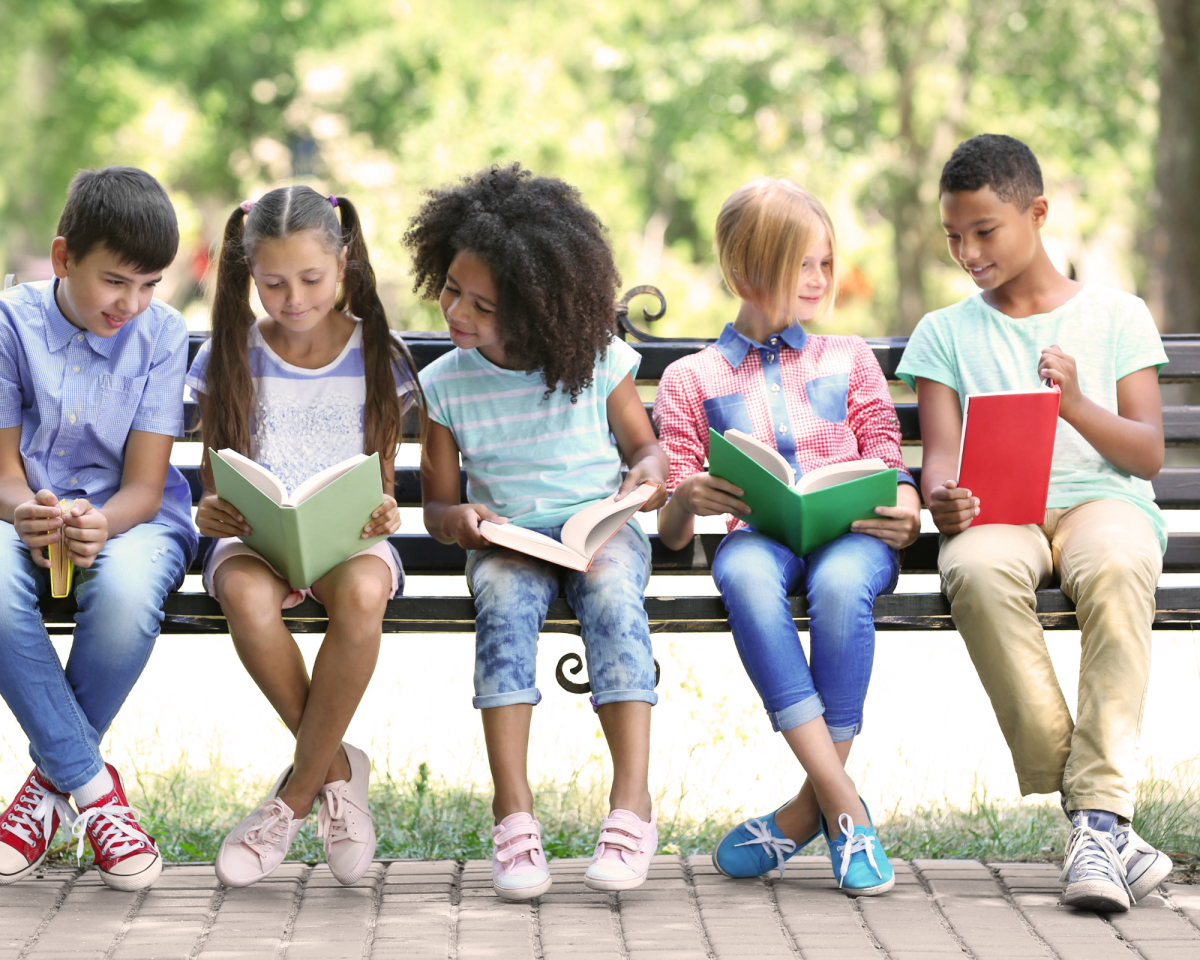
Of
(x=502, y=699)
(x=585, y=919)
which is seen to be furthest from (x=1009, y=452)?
(x=585, y=919)

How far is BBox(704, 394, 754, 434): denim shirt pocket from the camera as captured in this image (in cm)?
320

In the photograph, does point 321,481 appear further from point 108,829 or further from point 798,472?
point 798,472

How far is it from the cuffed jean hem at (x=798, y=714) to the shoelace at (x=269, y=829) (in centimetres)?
100

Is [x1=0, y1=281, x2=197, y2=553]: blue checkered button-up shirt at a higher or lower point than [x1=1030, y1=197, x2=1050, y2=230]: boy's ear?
lower

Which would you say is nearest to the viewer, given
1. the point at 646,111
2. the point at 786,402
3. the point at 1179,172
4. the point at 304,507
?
the point at 304,507

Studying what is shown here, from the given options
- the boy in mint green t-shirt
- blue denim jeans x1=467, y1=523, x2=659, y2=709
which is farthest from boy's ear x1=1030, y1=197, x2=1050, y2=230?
blue denim jeans x1=467, y1=523, x2=659, y2=709

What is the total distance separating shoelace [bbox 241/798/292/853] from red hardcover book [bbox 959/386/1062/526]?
1.58 meters

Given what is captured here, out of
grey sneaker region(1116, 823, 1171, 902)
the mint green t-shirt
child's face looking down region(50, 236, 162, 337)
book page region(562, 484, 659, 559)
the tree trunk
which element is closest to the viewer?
grey sneaker region(1116, 823, 1171, 902)

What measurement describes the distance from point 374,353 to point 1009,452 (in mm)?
1394

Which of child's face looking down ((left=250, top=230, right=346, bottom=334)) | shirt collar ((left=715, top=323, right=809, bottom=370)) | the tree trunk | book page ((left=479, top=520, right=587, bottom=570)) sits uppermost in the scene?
the tree trunk

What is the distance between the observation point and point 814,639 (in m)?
2.81

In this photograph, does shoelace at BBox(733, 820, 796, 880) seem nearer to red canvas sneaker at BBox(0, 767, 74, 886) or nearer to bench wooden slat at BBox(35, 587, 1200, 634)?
bench wooden slat at BBox(35, 587, 1200, 634)

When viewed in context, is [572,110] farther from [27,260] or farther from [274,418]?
[274,418]

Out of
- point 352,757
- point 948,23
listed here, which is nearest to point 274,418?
point 352,757
